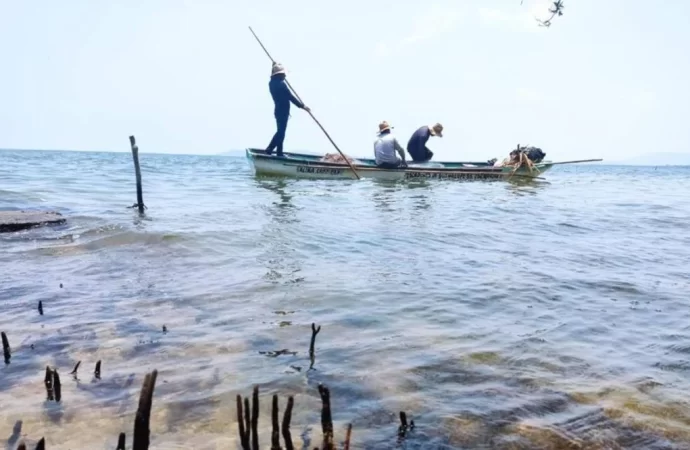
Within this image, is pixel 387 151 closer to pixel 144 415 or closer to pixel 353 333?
pixel 353 333

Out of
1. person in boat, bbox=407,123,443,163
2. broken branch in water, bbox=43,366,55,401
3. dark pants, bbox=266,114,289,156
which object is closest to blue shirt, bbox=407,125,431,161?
person in boat, bbox=407,123,443,163

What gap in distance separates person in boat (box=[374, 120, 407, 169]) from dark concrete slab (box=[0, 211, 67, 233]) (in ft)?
42.7

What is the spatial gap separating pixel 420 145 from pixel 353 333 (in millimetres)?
18966

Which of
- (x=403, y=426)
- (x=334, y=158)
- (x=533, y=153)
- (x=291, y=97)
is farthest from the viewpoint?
(x=533, y=153)

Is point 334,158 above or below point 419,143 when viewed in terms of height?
below

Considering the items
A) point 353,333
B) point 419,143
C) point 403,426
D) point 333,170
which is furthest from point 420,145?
point 403,426

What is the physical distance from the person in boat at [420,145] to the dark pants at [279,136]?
5.42 meters

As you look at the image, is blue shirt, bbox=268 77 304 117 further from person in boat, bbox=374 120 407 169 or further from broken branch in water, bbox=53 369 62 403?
broken branch in water, bbox=53 369 62 403

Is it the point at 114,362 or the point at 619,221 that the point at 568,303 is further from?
the point at 619,221

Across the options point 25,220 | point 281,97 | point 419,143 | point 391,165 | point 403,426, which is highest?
point 281,97

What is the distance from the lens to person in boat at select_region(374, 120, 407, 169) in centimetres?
2161

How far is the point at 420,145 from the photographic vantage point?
23.2m

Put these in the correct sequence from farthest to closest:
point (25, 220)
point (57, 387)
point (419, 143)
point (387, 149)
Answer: point (419, 143) → point (387, 149) → point (25, 220) → point (57, 387)

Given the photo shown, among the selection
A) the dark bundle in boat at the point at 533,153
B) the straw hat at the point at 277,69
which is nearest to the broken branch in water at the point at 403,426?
the straw hat at the point at 277,69
